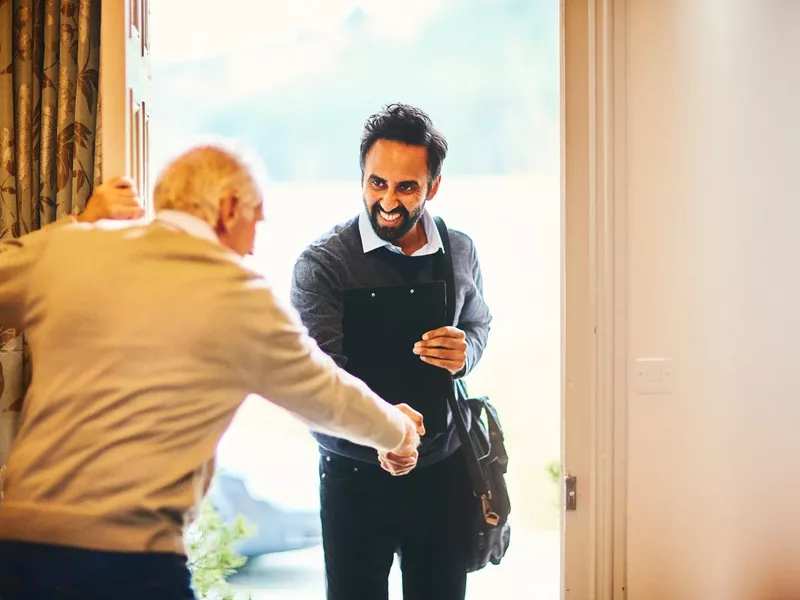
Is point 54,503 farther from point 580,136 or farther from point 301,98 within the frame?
point 580,136

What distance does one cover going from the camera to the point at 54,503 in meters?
1.27

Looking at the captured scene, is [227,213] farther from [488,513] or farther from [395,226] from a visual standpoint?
[488,513]

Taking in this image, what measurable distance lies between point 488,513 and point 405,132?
959 millimetres

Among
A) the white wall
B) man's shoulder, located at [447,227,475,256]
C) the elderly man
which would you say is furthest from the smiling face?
the white wall

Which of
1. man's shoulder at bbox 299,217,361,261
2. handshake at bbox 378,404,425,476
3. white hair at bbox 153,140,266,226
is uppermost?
white hair at bbox 153,140,266,226

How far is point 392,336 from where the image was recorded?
1754mm

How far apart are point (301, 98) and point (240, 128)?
0.55 ft

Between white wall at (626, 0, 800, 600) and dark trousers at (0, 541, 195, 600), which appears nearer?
dark trousers at (0, 541, 195, 600)

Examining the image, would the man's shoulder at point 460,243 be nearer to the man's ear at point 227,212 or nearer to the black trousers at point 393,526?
the black trousers at point 393,526

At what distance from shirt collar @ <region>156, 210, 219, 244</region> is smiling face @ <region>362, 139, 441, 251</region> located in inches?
19.9

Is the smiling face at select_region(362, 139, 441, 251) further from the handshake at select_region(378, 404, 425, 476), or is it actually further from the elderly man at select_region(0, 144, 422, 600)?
the elderly man at select_region(0, 144, 422, 600)

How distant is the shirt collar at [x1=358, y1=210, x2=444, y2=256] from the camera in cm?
178

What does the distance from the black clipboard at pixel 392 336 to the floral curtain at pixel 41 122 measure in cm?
71

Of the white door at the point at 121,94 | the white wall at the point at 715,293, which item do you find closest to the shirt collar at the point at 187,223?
the white door at the point at 121,94
